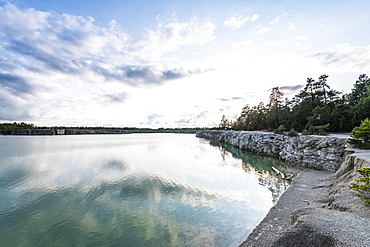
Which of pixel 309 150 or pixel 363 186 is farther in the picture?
pixel 309 150

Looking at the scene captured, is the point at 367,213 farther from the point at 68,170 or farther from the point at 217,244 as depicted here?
the point at 68,170

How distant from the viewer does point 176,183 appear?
13727mm

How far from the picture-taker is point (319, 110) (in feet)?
108

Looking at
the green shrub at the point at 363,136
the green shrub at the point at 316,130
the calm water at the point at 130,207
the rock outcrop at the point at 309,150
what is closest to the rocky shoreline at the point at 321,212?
the rock outcrop at the point at 309,150

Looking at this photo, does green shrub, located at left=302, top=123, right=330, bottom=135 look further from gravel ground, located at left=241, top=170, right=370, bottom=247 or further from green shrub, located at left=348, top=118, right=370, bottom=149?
gravel ground, located at left=241, top=170, right=370, bottom=247

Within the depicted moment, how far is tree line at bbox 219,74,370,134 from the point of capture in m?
28.7

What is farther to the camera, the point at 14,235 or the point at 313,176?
the point at 313,176

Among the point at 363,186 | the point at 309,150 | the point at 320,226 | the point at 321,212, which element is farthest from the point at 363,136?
the point at 320,226

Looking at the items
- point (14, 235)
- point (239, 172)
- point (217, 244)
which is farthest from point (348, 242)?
point (239, 172)

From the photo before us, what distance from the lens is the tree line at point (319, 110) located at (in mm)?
28727

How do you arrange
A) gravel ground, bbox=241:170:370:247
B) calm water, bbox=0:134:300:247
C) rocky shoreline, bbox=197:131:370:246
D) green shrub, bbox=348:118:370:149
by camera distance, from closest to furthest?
1. gravel ground, bbox=241:170:370:247
2. rocky shoreline, bbox=197:131:370:246
3. calm water, bbox=0:134:300:247
4. green shrub, bbox=348:118:370:149

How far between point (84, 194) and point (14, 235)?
428cm

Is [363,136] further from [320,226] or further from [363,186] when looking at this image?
[320,226]

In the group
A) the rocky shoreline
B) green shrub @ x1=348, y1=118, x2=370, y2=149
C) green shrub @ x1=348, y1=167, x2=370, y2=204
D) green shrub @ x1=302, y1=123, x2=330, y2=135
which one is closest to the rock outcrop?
the rocky shoreline
